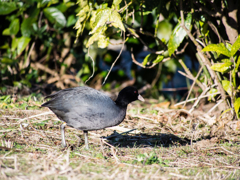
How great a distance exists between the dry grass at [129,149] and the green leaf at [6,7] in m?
1.97

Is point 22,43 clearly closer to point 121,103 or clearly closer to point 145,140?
point 121,103

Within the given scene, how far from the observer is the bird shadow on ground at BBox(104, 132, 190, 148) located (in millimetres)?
3534

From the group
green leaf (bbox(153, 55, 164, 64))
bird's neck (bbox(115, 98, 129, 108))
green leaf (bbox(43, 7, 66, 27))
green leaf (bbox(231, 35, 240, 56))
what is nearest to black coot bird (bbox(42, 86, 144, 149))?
bird's neck (bbox(115, 98, 129, 108))

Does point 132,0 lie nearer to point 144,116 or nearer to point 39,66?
point 144,116

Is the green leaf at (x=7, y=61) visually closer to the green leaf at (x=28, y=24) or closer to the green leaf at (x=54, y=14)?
the green leaf at (x=28, y=24)

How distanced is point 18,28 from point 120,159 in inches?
144

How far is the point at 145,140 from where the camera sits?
3.68m

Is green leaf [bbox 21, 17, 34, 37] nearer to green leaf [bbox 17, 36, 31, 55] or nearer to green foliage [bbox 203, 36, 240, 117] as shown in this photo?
green leaf [bbox 17, 36, 31, 55]

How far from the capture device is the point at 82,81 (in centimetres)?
638

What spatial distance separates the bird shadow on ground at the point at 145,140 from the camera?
353 centimetres

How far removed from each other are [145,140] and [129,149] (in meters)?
0.54

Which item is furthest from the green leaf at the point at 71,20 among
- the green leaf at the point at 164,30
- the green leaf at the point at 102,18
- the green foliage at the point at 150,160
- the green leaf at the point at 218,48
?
the green foliage at the point at 150,160

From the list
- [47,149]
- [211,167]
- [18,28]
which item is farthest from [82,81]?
[211,167]

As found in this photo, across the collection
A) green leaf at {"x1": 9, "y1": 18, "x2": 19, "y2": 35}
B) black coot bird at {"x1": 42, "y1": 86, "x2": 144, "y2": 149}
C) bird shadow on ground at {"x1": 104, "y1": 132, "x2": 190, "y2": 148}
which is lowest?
bird shadow on ground at {"x1": 104, "y1": 132, "x2": 190, "y2": 148}
